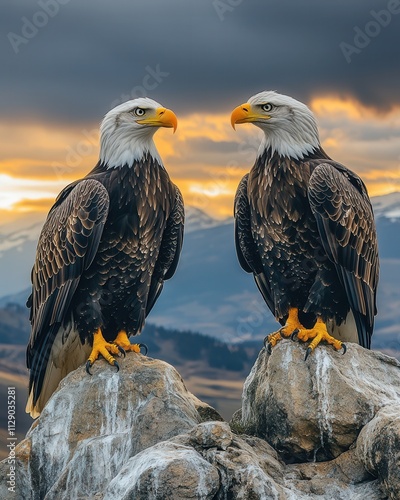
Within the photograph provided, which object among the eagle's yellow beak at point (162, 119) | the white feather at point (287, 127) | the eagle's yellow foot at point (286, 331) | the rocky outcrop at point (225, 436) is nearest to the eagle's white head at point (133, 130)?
the eagle's yellow beak at point (162, 119)

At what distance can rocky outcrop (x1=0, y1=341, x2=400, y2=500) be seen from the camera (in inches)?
352

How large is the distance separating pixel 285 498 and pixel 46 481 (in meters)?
3.10

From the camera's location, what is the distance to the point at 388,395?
34.7 ft

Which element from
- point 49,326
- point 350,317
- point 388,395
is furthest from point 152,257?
point 388,395

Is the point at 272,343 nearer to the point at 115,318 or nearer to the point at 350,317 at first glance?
the point at 350,317

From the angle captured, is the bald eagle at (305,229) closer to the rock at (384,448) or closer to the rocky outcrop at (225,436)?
the rocky outcrop at (225,436)

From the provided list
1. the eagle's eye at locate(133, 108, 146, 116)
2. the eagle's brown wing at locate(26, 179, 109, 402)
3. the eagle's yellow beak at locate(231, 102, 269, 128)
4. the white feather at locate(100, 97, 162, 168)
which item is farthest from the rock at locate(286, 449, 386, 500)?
the eagle's eye at locate(133, 108, 146, 116)

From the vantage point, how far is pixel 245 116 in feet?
39.2

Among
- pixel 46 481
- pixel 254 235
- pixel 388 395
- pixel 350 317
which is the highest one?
pixel 254 235

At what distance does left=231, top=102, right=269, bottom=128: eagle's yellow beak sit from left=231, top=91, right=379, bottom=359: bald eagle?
0.01 metres

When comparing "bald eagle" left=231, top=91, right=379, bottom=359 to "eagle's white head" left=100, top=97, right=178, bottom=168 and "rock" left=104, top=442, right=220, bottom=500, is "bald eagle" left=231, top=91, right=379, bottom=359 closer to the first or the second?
"eagle's white head" left=100, top=97, right=178, bottom=168

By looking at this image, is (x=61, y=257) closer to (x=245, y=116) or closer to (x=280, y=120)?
(x=245, y=116)

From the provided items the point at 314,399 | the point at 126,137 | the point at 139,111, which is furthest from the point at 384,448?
the point at 139,111

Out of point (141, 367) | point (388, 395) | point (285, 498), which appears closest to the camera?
point (285, 498)
